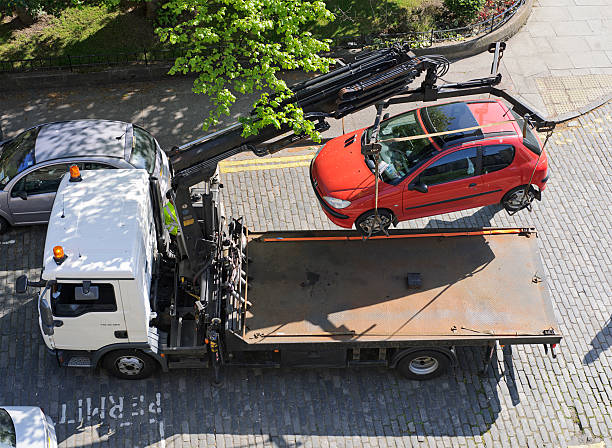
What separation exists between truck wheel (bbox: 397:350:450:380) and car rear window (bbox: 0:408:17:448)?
18.5ft

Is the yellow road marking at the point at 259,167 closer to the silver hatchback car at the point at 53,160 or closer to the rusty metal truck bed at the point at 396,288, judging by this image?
the silver hatchback car at the point at 53,160

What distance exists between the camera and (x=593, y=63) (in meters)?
18.8

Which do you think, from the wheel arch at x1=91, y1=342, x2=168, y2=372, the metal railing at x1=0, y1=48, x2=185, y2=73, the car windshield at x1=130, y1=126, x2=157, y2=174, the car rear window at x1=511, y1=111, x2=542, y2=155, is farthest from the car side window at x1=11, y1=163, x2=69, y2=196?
the car rear window at x1=511, y1=111, x2=542, y2=155

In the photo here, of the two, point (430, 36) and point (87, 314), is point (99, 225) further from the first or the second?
point (430, 36)

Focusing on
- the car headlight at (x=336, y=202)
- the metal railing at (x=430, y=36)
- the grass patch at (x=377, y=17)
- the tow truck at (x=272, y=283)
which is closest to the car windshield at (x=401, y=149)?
the car headlight at (x=336, y=202)

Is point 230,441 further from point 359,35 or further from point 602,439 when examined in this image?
point 359,35

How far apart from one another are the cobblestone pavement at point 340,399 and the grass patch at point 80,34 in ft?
25.5

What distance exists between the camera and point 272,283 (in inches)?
436

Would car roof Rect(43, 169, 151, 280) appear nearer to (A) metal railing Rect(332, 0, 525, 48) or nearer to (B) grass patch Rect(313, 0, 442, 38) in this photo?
(A) metal railing Rect(332, 0, 525, 48)

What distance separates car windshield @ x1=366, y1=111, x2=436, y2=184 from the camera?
1212cm

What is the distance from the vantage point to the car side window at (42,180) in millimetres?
13102

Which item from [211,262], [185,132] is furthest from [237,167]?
[211,262]

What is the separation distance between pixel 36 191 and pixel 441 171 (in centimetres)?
754

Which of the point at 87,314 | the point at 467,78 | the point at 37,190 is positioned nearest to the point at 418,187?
the point at 87,314
